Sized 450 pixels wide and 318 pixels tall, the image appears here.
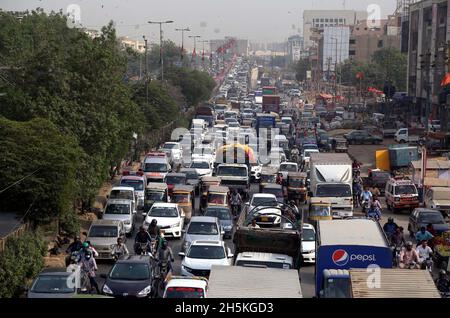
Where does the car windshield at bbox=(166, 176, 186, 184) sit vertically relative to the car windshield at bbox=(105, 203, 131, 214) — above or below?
below

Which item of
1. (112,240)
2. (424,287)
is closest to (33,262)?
→ (112,240)

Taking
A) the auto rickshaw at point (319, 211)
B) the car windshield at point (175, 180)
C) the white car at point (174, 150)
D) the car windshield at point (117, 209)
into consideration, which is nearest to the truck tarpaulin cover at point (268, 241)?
the auto rickshaw at point (319, 211)

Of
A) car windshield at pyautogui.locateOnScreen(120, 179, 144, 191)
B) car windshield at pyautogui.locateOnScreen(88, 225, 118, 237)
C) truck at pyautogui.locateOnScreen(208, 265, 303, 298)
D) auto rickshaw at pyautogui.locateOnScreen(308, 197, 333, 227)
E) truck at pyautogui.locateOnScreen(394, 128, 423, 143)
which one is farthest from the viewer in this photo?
truck at pyautogui.locateOnScreen(394, 128, 423, 143)

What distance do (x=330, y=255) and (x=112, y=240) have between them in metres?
7.54

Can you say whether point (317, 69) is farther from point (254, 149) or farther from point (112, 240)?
point (112, 240)

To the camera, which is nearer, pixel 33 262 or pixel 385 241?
pixel 385 241

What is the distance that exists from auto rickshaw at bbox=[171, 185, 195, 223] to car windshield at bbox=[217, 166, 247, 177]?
214 inches

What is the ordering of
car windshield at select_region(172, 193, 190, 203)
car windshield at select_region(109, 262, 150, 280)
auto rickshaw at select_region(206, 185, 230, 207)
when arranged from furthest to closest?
auto rickshaw at select_region(206, 185, 230, 207) < car windshield at select_region(172, 193, 190, 203) < car windshield at select_region(109, 262, 150, 280)

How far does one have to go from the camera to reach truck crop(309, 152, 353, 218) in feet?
104

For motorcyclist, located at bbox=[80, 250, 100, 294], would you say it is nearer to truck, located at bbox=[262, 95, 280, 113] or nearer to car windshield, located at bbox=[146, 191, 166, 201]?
car windshield, located at bbox=[146, 191, 166, 201]

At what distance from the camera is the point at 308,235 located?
25047 mm

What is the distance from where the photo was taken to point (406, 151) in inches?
1778

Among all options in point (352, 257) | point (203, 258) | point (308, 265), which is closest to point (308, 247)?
point (308, 265)

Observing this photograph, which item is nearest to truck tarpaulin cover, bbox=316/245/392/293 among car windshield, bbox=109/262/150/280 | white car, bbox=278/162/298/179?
car windshield, bbox=109/262/150/280
